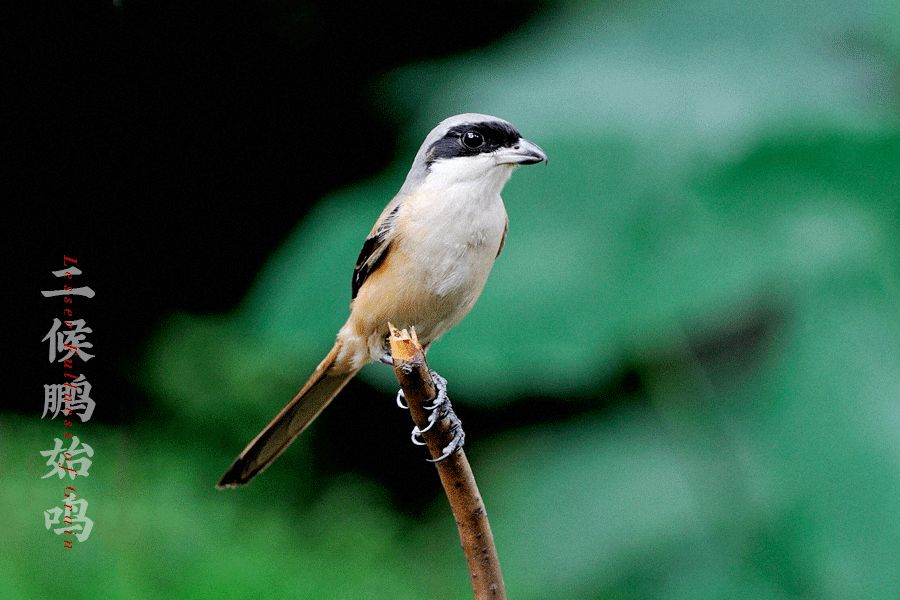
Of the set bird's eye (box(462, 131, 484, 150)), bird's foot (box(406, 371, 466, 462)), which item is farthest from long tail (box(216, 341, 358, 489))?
bird's eye (box(462, 131, 484, 150))

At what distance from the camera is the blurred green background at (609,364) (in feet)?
7.64

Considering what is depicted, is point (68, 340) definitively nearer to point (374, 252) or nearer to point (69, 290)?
point (69, 290)

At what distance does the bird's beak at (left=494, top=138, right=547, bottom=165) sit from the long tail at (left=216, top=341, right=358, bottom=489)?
611 mm

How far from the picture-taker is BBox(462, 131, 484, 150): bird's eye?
5.70ft

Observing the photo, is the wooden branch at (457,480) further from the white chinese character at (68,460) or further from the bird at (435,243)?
the white chinese character at (68,460)

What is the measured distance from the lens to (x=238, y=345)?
3.18m

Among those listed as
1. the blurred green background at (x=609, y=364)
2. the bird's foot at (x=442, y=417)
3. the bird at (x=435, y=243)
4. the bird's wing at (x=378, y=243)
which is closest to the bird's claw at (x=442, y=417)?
the bird's foot at (x=442, y=417)

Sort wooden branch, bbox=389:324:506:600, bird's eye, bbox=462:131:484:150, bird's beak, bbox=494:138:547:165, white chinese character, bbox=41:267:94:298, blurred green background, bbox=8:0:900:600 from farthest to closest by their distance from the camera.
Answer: white chinese character, bbox=41:267:94:298, blurred green background, bbox=8:0:900:600, bird's eye, bbox=462:131:484:150, bird's beak, bbox=494:138:547:165, wooden branch, bbox=389:324:506:600

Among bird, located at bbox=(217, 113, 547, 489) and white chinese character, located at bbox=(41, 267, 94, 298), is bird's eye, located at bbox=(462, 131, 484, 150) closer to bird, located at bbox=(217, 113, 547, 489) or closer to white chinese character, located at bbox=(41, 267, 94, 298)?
bird, located at bbox=(217, 113, 547, 489)

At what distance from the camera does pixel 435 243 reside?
1.72 meters

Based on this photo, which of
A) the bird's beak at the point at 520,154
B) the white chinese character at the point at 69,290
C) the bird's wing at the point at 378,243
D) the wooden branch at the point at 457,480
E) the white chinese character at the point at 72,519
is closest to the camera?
the wooden branch at the point at 457,480

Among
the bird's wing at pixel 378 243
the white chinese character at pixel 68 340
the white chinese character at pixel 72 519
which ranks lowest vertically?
the white chinese character at pixel 72 519

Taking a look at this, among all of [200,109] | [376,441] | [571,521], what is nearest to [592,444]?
[571,521]

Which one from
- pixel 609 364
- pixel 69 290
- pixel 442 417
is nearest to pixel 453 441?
pixel 442 417
